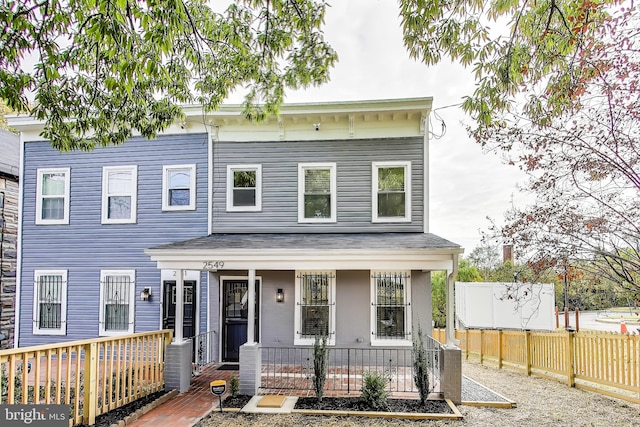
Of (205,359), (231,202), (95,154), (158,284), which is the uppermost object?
(95,154)

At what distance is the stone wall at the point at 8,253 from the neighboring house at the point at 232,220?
1537mm

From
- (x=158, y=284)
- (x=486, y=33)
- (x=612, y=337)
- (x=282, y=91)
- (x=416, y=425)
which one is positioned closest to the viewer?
(x=486, y=33)

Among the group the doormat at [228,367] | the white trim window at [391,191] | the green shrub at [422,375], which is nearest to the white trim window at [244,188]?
the white trim window at [391,191]

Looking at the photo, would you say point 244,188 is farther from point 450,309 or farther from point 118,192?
point 450,309

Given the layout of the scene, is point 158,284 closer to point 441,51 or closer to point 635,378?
point 441,51

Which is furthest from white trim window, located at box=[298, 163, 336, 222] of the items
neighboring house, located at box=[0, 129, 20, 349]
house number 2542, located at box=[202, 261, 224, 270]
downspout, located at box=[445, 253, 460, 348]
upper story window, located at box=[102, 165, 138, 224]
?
neighboring house, located at box=[0, 129, 20, 349]

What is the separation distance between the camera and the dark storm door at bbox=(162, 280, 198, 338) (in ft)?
31.1

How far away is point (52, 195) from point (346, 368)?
907 cm

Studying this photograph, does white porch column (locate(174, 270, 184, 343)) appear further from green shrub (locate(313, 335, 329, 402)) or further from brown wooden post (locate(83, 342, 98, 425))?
green shrub (locate(313, 335, 329, 402))

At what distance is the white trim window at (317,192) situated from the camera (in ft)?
31.1

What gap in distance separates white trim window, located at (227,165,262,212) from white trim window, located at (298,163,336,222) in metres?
1.09

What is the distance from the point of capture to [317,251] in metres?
7.24

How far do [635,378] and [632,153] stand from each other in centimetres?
399

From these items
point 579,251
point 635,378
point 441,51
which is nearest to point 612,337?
point 635,378
